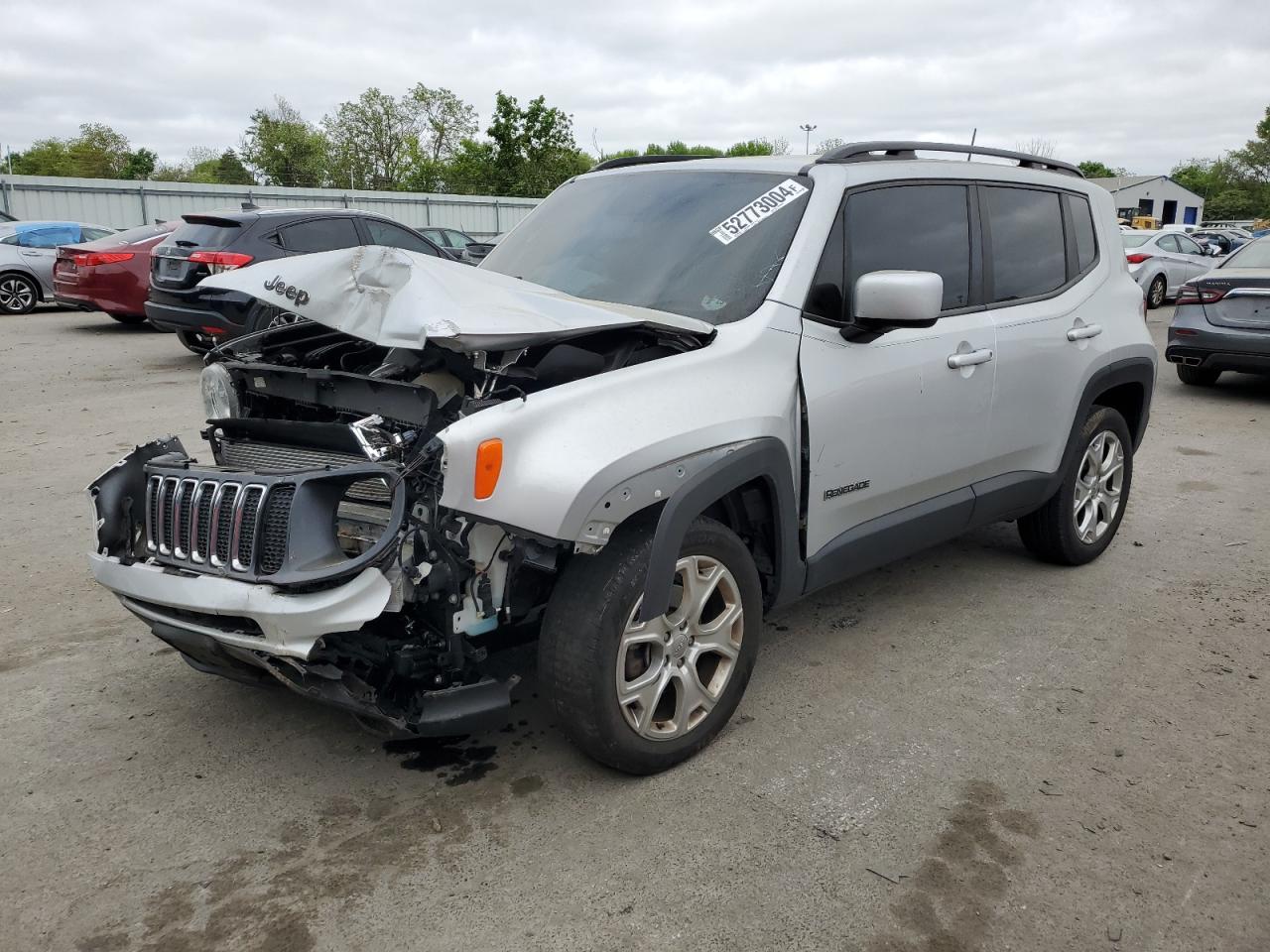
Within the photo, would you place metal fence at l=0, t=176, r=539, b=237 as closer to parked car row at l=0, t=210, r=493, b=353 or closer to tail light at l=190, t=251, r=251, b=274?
parked car row at l=0, t=210, r=493, b=353

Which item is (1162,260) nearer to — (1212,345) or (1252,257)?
(1252,257)

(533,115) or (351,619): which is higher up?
(533,115)

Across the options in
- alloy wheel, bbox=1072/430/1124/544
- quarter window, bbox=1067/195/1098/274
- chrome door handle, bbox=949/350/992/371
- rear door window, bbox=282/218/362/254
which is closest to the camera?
chrome door handle, bbox=949/350/992/371

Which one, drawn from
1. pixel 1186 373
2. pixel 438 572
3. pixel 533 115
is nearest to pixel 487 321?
pixel 438 572

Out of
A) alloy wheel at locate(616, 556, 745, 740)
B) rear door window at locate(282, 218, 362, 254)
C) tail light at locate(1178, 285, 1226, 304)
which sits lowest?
alloy wheel at locate(616, 556, 745, 740)

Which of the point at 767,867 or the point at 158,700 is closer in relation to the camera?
the point at 767,867

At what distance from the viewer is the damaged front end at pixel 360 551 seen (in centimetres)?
269

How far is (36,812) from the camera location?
9.87 ft

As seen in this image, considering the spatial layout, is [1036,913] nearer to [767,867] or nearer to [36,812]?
[767,867]

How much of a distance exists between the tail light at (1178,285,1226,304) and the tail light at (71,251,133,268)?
12.4m

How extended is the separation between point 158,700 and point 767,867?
2.30 m

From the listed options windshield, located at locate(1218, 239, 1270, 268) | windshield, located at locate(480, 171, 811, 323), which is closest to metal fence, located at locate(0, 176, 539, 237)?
windshield, located at locate(1218, 239, 1270, 268)

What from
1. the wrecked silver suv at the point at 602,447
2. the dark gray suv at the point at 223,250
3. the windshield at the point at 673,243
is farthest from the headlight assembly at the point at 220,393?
the dark gray suv at the point at 223,250

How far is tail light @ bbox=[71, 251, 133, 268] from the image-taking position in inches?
518
